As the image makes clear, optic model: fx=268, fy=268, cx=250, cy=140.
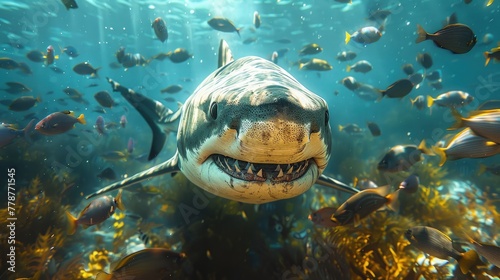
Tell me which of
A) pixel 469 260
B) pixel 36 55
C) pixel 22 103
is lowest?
pixel 36 55

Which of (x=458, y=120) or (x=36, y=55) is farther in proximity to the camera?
(x=36, y=55)

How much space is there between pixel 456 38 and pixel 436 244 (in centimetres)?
347

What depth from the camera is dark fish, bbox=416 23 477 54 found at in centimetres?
442

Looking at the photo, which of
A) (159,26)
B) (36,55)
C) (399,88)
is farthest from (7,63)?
(399,88)

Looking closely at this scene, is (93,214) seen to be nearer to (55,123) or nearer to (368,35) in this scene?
(55,123)

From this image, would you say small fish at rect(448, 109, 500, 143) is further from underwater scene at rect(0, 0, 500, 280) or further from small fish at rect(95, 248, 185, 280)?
small fish at rect(95, 248, 185, 280)

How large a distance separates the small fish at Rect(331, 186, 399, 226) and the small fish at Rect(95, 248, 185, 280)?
2123 millimetres

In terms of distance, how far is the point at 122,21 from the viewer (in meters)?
30.7

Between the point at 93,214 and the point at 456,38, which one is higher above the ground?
the point at 456,38

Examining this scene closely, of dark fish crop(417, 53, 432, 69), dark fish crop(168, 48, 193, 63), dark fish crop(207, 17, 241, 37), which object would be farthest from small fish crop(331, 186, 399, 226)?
dark fish crop(207, 17, 241, 37)

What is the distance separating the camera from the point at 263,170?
1964 millimetres

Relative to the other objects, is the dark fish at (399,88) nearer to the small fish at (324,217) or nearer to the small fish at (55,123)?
the small fish at (324,217)

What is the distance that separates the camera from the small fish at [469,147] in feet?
11.1

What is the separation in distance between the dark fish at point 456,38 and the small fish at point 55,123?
7.04 m
